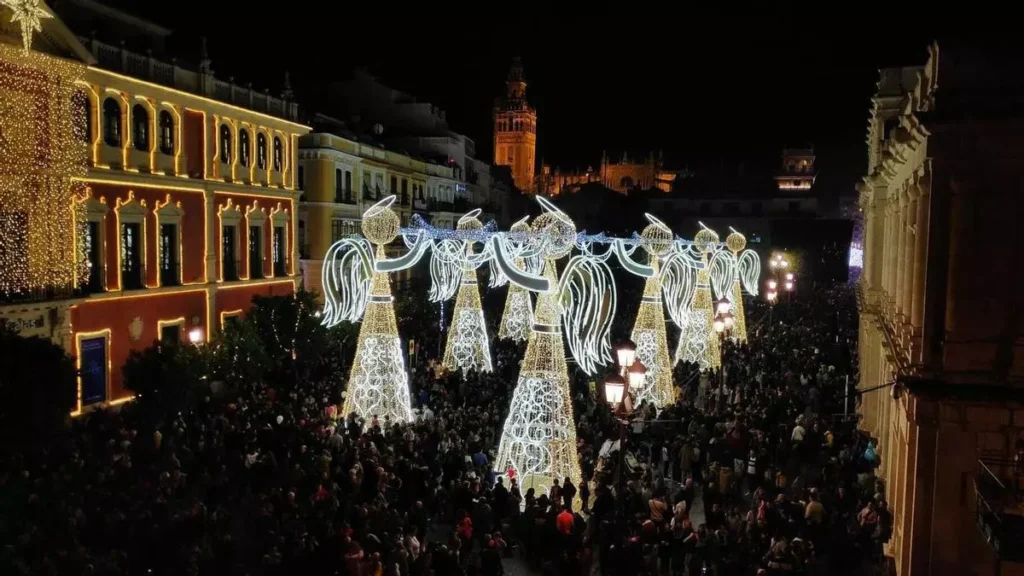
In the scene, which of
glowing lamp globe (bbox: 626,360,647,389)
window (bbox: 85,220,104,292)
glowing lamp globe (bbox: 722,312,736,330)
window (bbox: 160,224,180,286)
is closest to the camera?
glowing lamp globe (bbox: 626,360,647,389)

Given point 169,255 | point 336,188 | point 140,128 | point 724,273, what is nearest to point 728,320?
point 724,273

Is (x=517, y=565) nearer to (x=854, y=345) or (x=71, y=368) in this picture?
(x=71, y=368)

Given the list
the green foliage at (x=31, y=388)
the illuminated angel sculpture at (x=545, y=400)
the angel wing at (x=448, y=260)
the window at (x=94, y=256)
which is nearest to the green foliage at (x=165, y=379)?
the green foliage at (x=31, y=388)

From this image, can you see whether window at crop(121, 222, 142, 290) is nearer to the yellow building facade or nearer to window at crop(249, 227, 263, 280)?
window at crop(249, 227, 263, 280)


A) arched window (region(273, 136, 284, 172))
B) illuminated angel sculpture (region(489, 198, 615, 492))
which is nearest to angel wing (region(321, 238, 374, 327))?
illuminated angel sculpture (region(489, 198, 615, 492))

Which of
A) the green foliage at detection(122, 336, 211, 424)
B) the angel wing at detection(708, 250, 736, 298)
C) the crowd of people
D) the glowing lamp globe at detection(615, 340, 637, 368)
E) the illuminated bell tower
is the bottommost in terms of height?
the crowd of people

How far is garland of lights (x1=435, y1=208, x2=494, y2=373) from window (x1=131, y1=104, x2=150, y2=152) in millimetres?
8951

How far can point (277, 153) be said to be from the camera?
3119 cm

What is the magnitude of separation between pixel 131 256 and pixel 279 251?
7.93 m

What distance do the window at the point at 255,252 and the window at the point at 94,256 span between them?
7.17 m

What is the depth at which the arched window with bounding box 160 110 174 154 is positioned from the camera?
24.7m

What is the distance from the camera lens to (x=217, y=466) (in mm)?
14305

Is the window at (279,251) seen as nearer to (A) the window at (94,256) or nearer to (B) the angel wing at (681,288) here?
(A) the window at (94,256)

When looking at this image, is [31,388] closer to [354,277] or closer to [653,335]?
[354,277]
